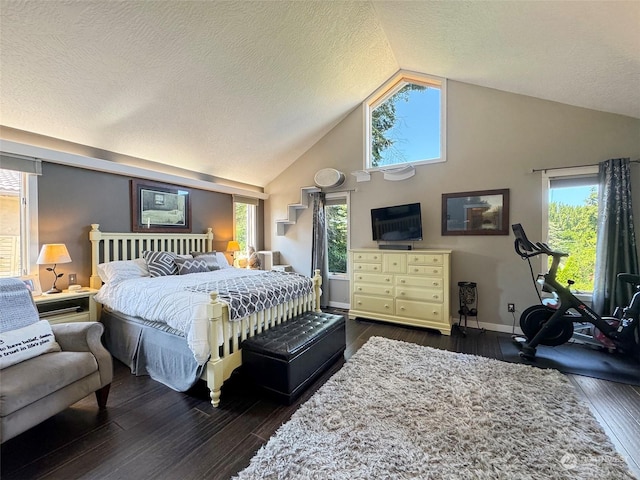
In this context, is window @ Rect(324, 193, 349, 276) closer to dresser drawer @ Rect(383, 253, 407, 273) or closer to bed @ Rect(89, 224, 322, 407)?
dresser drawer @ Rect(383, 253, 407, 273)

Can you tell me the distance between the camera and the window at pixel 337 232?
493 cm

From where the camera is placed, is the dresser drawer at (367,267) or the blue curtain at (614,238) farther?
the dresser drawer at (367,267)

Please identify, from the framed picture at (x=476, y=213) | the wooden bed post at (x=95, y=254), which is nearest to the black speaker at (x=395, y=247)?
the framed picture at (x=476, y=213)

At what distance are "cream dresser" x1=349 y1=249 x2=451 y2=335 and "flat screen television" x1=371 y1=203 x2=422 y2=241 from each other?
391 millimetres

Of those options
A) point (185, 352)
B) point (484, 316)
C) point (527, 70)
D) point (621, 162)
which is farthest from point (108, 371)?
point (621, 162)

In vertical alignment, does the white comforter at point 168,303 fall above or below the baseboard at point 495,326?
above

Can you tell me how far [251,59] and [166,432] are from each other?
352cm

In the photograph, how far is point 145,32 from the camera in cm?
228

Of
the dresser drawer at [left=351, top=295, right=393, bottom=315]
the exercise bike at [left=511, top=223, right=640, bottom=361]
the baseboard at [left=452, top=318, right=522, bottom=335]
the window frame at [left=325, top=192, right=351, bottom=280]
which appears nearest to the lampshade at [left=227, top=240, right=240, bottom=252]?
the window frame at [left=325, top=192, right=351, bottom=280]

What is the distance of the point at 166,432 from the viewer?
1808 mm

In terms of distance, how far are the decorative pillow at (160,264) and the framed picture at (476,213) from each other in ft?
12.8

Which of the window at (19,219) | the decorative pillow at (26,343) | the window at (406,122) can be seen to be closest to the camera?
the decorative pillow at (26,343)

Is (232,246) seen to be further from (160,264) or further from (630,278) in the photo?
(630,278)

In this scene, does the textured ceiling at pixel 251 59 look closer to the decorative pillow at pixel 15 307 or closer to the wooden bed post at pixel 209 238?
the wooden bed post at pixel 209 238
